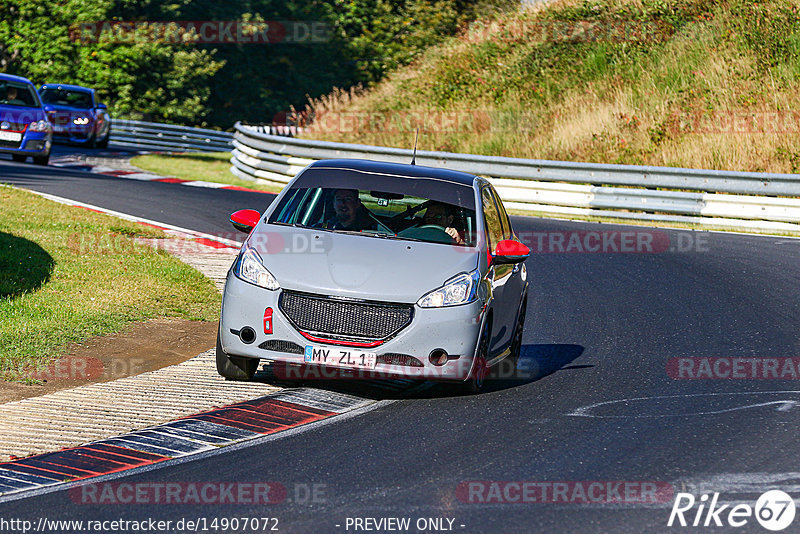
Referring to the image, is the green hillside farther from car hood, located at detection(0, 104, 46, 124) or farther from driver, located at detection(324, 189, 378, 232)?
driver, located at detection(324, 189, 378, 232)

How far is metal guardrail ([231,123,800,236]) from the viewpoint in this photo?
800 inches

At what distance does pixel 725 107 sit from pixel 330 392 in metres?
21.3

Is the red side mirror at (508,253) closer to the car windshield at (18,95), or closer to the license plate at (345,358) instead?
the license plate at (345,358)

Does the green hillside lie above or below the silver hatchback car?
above

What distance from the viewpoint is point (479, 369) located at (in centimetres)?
847

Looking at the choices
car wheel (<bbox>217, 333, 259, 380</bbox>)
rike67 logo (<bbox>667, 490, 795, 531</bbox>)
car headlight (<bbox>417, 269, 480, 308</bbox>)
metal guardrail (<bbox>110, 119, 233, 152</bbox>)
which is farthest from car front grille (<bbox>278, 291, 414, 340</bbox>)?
metal guardrail (<bbox>110, 119, 233, 152</bbox>)

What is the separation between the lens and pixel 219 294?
12547 millimetres

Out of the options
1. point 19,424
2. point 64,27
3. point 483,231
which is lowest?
point 19,424

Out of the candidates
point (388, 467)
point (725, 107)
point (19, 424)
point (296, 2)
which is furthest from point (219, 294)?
point (296, 2)

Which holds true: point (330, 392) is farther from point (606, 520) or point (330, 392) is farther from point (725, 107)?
point (725, 107)

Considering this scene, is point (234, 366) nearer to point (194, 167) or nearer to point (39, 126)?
point (39, 126)

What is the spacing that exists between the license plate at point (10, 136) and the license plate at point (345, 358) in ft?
61.9

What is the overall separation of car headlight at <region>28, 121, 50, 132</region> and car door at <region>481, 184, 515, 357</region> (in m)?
17.6

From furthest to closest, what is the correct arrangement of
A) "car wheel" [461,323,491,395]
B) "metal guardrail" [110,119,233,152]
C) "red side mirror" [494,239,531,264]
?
"metal guardrail" [110,119,233,152] < "red side mirror" [494,239,531,264] < "car wheel" [461,323,491,395]
